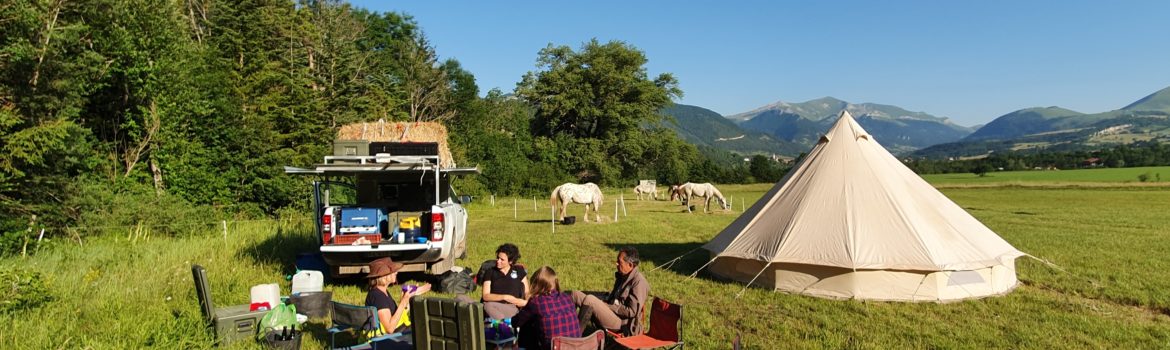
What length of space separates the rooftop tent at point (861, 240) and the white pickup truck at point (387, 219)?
4589 millimetres

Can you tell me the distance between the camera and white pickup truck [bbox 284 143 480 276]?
358 inches

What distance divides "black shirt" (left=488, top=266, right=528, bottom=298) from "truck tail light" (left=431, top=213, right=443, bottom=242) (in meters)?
2.38

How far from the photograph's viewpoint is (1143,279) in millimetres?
10266

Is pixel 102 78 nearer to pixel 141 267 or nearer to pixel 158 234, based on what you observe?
pixel 158 234

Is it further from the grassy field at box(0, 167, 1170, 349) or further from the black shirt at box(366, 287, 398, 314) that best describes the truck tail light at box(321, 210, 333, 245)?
the black shirt at box(366, 287, 398, 314)

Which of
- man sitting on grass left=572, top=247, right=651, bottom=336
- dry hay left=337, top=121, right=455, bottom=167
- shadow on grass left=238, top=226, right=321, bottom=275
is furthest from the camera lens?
dry hay left=337, top=121, right=455, bottom=167

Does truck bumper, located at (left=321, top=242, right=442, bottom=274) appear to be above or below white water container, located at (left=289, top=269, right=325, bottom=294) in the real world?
above

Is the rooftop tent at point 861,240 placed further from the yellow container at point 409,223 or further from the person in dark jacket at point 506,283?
the yellow container at point 409,223

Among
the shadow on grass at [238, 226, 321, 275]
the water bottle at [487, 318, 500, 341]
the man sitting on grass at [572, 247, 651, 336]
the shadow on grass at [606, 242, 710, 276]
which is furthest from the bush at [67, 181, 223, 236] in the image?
the man sitting on grass at [572, 247, 651, 336]

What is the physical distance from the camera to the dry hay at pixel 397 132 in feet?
69.8

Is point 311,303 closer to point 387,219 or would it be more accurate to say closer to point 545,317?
point 545,317

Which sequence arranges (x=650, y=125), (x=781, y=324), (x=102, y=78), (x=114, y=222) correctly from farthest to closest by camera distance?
(x=650, y=125), (x=102, y=78), (x=114, y=222), (x=781, y=324)

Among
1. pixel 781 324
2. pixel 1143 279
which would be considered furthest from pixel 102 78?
pixel 1143 279

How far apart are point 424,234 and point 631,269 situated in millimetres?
4870
